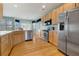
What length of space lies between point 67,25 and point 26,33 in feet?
15.8

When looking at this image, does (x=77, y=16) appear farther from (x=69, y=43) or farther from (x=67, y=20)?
(x=69, y=43)

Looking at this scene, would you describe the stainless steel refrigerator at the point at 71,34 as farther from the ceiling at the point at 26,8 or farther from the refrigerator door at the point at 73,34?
the ceiling at the point at 26,8

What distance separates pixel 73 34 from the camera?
136 inches

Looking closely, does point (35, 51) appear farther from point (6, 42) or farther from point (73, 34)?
point (73, 34)

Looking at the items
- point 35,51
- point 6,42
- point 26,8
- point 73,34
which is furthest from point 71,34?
point 26,8

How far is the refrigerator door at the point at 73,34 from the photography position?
3.28 m

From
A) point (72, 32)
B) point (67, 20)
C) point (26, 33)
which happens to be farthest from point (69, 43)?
point (26, 33)

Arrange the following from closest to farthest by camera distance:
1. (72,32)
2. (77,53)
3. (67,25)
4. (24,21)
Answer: (77,53)
(72,32)
(67,25)
(24,21)

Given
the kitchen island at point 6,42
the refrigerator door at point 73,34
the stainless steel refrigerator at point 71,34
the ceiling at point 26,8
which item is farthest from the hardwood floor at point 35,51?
the ceiling at point 26,8

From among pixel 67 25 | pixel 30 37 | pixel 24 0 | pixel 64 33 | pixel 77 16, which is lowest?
pixel 30 37

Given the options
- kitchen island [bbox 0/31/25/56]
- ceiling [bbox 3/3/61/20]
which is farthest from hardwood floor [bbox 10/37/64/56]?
ceiling [bbox 3/3/61/20]

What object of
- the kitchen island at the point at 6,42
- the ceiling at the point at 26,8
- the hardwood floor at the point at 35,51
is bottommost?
the hardwood floor at the point at 35,51

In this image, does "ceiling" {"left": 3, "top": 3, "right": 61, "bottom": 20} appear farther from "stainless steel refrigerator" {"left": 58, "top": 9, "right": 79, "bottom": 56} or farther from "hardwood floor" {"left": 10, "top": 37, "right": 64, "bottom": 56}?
"stainless steel refrigerator" {"left": 58, "top": 9, "right": 79, "bottom": 56}

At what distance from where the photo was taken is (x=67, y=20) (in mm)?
3873
